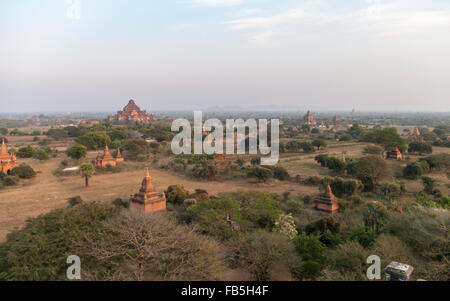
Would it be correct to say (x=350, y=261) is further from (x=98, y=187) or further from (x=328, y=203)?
(x=98, y=187)

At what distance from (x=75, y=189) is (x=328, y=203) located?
62.6 ft

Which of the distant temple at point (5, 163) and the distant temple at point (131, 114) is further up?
the distant temple at point (131, 114)

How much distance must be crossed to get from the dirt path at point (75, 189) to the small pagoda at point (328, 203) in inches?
171

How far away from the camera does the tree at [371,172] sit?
21047 mm

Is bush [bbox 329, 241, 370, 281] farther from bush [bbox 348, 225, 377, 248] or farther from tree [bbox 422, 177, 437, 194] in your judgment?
tree [bbox 422, 177, 437, 194]

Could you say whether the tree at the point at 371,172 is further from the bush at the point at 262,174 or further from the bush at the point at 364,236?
the bush at the point at 364,236

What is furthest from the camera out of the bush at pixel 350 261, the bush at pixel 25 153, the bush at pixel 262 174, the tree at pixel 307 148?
the tree at pixel 307 148

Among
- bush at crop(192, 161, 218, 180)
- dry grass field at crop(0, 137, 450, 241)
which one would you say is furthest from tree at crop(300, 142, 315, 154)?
bush at crop(192, 161, 218, 180)

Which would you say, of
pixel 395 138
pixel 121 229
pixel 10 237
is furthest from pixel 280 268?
pixel 395 138

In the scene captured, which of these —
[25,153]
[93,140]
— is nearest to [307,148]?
[93,140]

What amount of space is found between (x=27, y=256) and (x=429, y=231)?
12224 mm

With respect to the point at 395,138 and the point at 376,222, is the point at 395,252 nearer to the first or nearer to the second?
the point at 376,222

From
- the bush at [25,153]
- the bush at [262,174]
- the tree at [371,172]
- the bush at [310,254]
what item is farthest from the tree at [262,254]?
the bush at [25,153]
